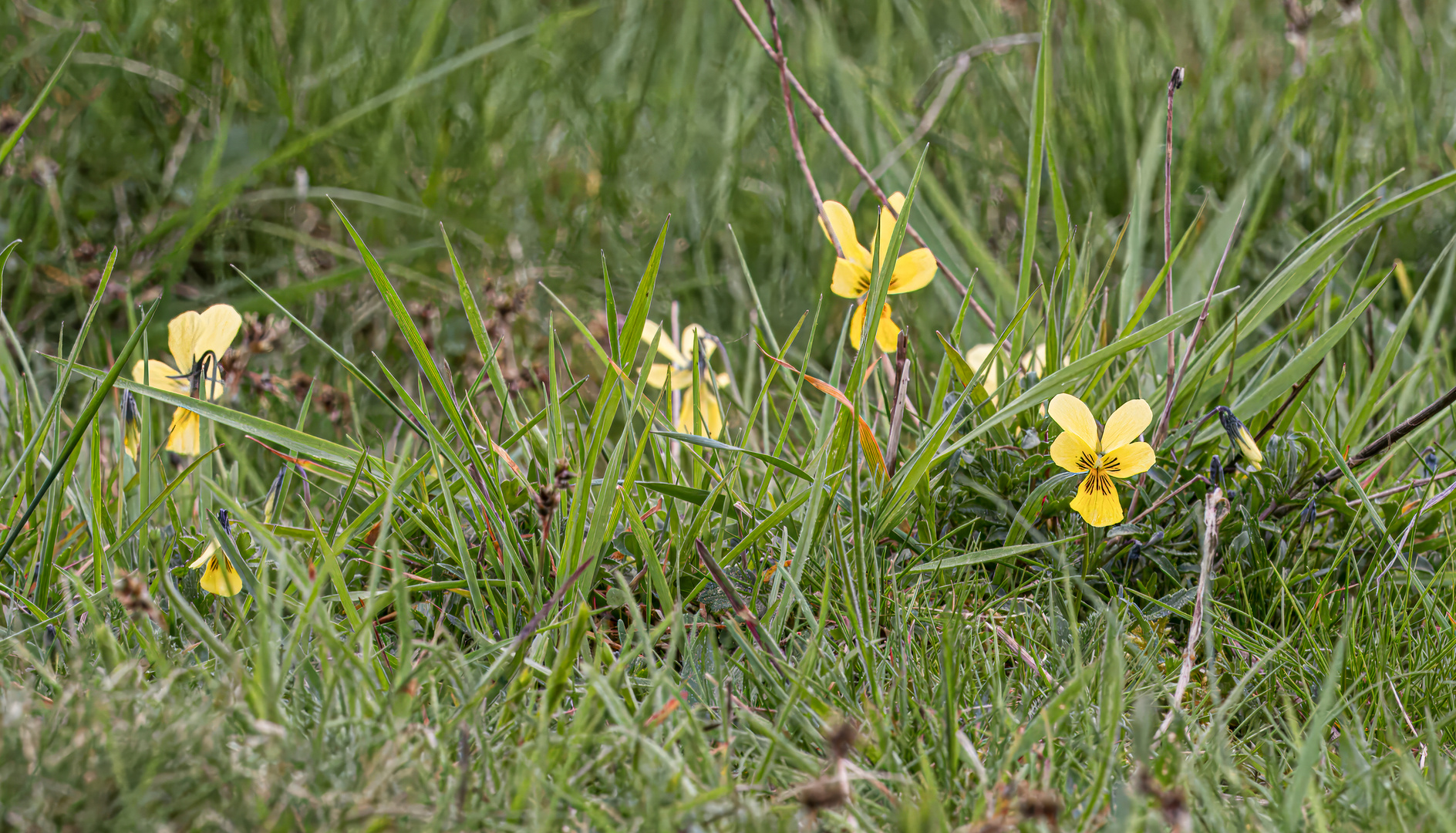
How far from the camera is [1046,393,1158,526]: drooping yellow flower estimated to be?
133 cm

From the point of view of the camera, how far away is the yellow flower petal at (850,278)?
1.61 m

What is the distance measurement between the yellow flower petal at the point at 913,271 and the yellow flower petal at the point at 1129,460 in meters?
0.40

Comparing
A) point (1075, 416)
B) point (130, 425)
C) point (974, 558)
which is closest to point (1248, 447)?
point (1075, 416)

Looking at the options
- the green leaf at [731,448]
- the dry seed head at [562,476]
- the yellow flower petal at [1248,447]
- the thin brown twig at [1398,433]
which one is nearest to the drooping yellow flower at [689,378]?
the green leaf at [731,448]

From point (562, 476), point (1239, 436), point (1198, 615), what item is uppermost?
point (562, 476)

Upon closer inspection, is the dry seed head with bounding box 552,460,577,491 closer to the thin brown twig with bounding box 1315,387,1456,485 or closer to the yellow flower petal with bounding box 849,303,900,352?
the yellow flower petal with bounding box 849,303,900,352

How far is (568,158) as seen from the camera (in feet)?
9.89

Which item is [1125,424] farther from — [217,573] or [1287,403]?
[217,573]

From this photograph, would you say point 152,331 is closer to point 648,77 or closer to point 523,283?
point 523,283

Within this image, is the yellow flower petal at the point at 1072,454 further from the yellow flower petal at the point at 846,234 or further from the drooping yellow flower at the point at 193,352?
the drooping yellow flower at the point at 193,352

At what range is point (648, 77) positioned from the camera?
3143mm

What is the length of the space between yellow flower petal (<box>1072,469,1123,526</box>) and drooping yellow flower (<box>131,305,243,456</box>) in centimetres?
112

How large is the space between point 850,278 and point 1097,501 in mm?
499

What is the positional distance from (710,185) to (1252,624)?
6.13 ft
